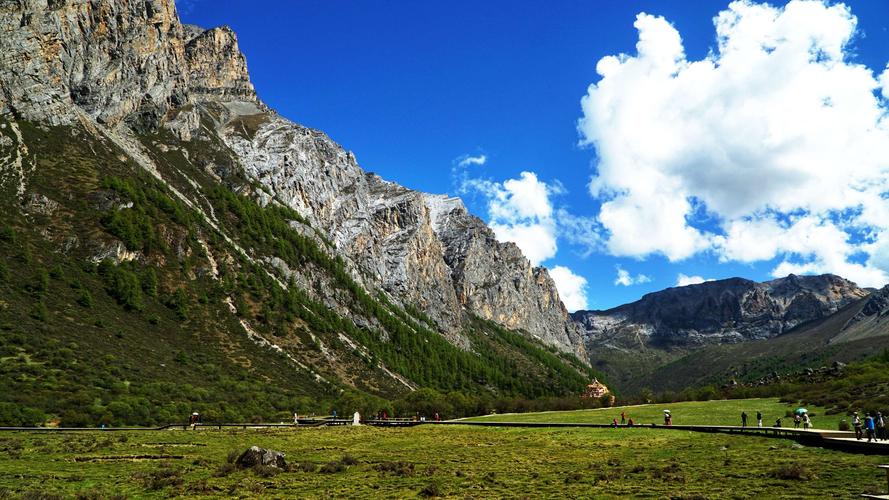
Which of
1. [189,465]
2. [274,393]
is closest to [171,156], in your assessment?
[274,393]

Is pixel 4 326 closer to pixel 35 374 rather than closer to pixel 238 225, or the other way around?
pixel 35 374

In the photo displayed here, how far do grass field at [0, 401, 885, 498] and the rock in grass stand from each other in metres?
0.98

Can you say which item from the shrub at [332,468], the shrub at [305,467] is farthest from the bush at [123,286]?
the shrub at [332,468]

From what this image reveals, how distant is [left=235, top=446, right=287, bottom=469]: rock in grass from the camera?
111 feet

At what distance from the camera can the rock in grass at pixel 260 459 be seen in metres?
33.9

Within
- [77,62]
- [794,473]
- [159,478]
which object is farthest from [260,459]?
[77,62]

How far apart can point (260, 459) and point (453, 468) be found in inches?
478

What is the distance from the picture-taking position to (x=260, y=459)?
3425 cm

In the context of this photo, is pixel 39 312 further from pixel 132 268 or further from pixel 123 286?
pixel 132 268

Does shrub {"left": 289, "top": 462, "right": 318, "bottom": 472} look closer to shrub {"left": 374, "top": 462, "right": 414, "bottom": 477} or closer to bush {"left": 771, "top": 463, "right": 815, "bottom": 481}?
shrub {"left": 374, "top": 462, "right": 414, "bottom": 477}

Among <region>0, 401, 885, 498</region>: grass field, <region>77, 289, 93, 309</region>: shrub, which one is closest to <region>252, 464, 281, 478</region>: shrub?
<region>0, 401, 885, 498</region>: grass field

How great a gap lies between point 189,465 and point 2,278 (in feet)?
264

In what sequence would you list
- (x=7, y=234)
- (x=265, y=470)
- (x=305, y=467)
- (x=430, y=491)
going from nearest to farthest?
(x=430, y=491), (x=265, y=470), (x=305, y=467), (x=7, y=234)

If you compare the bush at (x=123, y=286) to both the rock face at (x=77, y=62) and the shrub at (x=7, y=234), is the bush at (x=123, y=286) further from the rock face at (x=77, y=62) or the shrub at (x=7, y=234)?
the rock face at (x=77, y=62)
